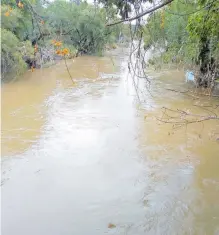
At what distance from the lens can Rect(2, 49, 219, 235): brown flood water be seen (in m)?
4.30

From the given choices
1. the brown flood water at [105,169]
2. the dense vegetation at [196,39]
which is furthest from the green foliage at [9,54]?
Answer: the dense vegetation at [196,39]

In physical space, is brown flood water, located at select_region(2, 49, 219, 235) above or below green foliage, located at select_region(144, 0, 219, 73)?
below

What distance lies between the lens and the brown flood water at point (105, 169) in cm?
430

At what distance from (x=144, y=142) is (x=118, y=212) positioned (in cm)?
268

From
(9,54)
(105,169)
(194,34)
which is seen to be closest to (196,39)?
(194,34)

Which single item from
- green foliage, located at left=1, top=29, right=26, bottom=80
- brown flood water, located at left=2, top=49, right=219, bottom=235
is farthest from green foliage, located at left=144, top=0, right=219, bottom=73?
green foliage, located at left=1, top=29, right=26, bottom=80

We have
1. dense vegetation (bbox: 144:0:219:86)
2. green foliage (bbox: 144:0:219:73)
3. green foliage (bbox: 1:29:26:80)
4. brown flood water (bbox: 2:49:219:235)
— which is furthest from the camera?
green foliage (bbox: 1:29:26:80)

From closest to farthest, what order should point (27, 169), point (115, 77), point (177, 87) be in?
point (27, 169) → point (177, 87) → point (115, 77)

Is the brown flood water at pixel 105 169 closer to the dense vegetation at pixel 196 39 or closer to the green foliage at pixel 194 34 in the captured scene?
the dense vegetation at pixel 196 39

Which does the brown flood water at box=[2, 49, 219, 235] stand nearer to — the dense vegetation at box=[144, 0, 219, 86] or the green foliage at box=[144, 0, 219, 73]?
the dense vegetation at box=[144, 0, 219, 86]

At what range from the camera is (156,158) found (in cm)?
620

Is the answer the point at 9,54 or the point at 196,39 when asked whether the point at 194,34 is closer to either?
the point at 196,39

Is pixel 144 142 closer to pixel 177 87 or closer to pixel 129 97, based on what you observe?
pixel 129 97

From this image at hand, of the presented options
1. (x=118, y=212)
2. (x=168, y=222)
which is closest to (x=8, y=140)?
(x=118, y=212)
